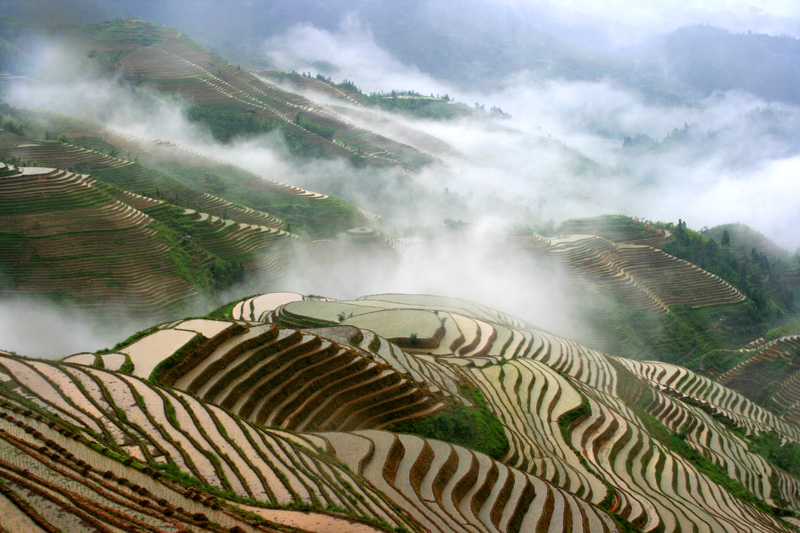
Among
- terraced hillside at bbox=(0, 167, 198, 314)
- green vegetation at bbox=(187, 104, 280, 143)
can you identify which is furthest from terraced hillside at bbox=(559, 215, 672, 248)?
terraced hillside at bbox=(0, 167, 198, 314)

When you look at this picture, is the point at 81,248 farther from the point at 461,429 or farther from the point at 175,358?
the point at 461,429

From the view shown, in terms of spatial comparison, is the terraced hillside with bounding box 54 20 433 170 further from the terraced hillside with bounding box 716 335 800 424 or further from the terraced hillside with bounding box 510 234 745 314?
the terraced hillside with bounding box 716 335 800 424

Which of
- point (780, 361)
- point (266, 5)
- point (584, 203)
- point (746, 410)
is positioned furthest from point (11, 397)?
point (266, 5)

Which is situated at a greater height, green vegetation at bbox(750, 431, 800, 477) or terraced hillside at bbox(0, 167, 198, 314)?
terraced hillside at bbox(0, 167, 198, 314)

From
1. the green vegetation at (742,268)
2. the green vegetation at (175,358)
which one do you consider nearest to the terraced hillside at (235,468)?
the green vegetation at (175,358)

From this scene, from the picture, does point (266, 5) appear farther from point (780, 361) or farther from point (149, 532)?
point (149, 532)

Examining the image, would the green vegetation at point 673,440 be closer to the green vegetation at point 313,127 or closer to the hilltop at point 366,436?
the hilltop at point 366,436

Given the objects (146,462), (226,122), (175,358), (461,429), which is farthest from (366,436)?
(226,122)
